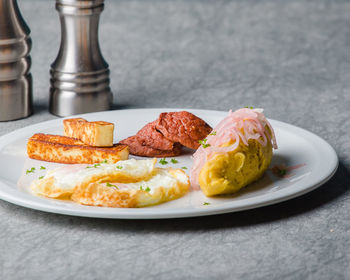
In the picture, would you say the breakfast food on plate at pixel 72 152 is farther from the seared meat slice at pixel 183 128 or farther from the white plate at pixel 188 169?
the seared meat slice at pixel 183 128

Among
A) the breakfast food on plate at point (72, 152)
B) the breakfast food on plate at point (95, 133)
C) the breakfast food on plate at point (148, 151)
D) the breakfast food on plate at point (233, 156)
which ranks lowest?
the breakfast food on plate at point (148, 151)

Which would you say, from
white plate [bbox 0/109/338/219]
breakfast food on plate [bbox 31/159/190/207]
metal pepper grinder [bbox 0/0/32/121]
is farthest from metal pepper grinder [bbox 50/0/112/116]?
breakfast food on plate [bbox 31/159/190/207]

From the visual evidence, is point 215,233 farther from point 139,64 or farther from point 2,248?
point 139,64

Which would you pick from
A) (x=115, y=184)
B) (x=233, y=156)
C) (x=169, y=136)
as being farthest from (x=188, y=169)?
(x=115, y=184)

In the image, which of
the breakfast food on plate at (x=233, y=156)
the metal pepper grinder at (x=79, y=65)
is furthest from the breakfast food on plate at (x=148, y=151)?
the metal pepper grinder at (x=79, y=65)

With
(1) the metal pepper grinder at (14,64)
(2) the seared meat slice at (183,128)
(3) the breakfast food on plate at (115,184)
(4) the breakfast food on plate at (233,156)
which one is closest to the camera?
(3) the breakfast food on plate at (115,184)

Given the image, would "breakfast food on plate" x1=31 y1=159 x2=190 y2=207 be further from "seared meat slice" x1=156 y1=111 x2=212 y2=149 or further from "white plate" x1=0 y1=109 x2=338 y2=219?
"seared meat slice" x1=156 y1=111 x2=212 y2=149

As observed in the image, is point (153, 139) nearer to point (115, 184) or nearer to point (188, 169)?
point (188, 169)
